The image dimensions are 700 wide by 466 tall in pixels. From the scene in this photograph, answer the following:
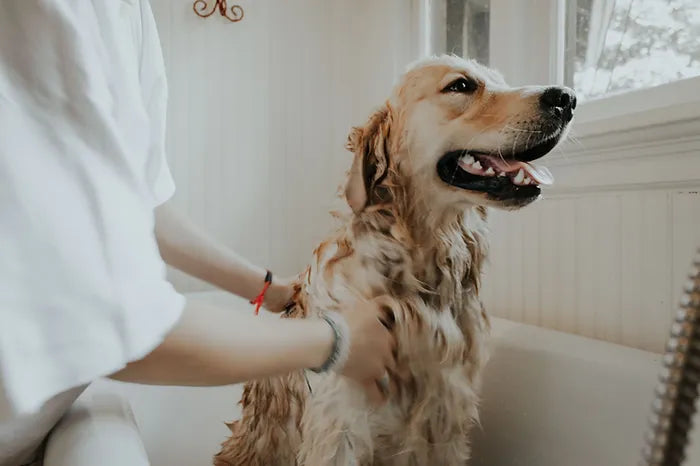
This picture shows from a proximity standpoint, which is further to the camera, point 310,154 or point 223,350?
point 310,154

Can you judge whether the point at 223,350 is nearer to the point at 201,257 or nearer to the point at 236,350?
the point at 236,350

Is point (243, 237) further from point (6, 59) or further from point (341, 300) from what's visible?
point (6, 59)

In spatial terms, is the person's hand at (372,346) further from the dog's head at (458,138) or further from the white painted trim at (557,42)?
the white painted trim at (557,42)

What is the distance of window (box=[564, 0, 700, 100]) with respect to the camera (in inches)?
43.1

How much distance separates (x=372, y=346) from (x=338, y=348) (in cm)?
8

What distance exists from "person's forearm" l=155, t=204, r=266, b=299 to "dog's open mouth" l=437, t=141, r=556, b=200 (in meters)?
0.43

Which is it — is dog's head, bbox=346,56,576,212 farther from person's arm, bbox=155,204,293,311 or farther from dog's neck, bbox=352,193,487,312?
person's arm, bbox=155,204,293,311

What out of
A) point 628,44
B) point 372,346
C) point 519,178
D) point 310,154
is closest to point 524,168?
point 519,178

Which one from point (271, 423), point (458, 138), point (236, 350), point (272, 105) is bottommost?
point (271, 423)

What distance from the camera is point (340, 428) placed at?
76 cm

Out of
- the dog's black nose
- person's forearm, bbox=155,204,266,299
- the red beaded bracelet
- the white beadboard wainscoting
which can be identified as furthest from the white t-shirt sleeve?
the white beadboard wainscoting

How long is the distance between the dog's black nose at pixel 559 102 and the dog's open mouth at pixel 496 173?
0.04 metres

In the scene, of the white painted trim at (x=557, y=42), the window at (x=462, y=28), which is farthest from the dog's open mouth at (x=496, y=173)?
the window at (x=462, y=28)

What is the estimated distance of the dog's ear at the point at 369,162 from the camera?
2.72 ft
